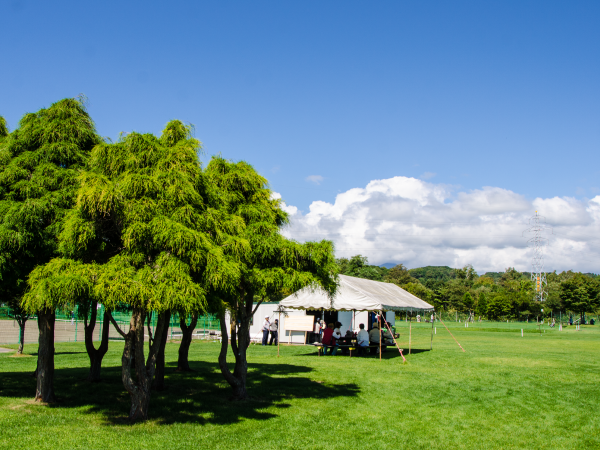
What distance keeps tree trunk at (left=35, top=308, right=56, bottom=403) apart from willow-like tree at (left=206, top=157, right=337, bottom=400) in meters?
3.55

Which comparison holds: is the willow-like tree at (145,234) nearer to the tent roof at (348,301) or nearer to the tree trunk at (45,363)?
the tree trunk at (45,363)

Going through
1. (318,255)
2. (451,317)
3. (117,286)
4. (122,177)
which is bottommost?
(451,317)

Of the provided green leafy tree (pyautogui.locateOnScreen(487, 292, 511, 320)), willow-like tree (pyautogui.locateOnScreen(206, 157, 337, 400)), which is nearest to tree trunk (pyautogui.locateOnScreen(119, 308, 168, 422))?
willow-like tree (pyautogui.locateOnScreen(206, 157, 337, 400))

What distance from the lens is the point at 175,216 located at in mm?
8070

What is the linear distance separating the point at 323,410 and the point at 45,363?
5860 millimetres

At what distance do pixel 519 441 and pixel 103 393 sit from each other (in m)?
8.91

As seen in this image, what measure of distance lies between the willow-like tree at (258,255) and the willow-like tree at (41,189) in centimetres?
275

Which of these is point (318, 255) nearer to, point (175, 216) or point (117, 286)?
point (175, 216)

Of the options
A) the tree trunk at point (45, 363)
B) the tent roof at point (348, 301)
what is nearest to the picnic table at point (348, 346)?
the tent roof at point (348, 301)

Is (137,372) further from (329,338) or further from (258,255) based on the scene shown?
(329,338)

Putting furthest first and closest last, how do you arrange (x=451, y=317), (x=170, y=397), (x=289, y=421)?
(x=451, y=317) < (x=170, y=397) < (x=289, y=421)

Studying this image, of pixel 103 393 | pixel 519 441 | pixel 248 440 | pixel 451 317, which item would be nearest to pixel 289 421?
pixel 248 440

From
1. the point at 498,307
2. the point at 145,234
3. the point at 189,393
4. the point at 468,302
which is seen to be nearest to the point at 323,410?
the point at 189,393

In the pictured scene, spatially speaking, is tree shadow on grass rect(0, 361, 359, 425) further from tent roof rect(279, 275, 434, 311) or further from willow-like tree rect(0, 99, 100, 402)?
tent roof rect(279, 275, 434, 311)
